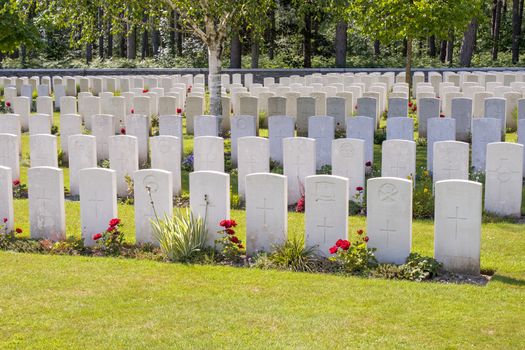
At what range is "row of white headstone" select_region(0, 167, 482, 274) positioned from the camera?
28.7 ft

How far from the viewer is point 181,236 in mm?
9445

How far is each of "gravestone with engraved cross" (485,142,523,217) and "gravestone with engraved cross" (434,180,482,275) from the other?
2698 mm

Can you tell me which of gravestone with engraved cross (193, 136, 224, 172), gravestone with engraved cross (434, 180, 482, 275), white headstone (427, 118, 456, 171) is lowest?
gravestone with engraved cross (434, 180, 482, 275)

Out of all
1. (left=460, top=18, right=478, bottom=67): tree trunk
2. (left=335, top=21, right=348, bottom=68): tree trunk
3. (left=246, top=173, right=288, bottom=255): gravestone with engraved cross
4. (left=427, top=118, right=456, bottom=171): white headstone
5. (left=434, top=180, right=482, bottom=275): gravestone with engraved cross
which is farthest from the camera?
(left=335, top=21, right=348, bottom=68): tree trunk

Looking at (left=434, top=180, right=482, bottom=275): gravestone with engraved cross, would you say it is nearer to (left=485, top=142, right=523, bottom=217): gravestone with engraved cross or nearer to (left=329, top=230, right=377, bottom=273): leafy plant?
(left=329, top=230, right=377, bottom=273): leafy plant

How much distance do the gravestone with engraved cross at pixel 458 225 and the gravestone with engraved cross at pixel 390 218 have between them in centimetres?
32

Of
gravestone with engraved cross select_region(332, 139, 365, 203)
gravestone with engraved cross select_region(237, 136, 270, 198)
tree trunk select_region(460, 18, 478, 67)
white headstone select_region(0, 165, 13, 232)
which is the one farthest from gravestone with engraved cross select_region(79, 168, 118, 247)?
tree trunk select_region(460, 18, 478, 67)

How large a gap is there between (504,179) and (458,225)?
2.88 m

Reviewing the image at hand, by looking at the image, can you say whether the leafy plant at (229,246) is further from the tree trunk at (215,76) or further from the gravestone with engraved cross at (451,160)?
the tree trunk at (215,76)

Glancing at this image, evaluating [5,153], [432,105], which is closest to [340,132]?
[432,105]

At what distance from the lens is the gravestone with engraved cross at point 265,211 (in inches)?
368

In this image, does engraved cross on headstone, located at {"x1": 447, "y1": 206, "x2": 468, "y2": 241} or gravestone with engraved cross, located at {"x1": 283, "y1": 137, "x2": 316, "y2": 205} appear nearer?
engraved cross on headstone, located at {"x1": 447, "y1": 206, "x2": 468, "y2": 241}

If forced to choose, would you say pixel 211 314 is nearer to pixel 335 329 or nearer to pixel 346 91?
pixel 335 329

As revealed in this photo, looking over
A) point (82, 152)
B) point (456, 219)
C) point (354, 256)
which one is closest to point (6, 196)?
point (82, 152)
